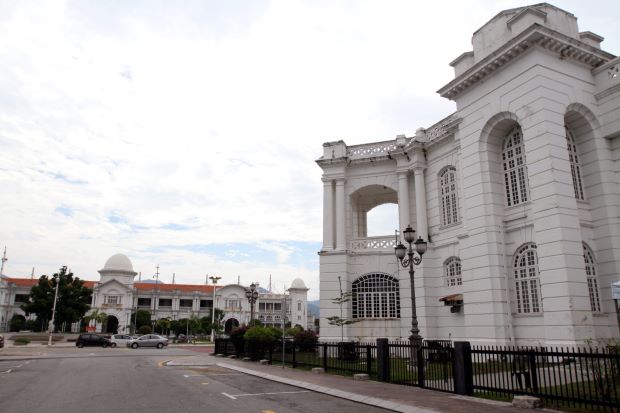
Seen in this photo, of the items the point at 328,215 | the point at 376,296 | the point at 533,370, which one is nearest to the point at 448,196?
the point at 376,296

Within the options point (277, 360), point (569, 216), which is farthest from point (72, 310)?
point (569, 216)

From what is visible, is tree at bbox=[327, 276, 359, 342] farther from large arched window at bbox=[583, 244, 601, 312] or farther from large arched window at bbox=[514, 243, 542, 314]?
large arched window at bbox=[583, 244, 601, 312]

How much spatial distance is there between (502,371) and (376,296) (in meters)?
16.2

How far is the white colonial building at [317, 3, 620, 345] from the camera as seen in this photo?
1650 cm

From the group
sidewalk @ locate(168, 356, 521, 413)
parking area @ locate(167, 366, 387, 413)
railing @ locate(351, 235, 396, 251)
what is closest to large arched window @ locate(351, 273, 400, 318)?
railing @ locate(351, 235, 396, 251)

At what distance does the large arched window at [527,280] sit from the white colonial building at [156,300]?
179 feet

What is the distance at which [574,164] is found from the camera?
18406 millimetres

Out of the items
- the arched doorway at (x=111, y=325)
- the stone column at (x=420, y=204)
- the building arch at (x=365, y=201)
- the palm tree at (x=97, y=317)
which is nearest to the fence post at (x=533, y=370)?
the stone column at (x=420, y=204)

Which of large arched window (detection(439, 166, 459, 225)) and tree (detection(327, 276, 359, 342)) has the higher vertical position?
large arched window (detection(439, 166, 459, 225))

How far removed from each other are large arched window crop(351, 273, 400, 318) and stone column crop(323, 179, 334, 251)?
9.73ft

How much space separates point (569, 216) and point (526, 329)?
5066mm

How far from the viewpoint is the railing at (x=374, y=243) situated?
90.1 ft

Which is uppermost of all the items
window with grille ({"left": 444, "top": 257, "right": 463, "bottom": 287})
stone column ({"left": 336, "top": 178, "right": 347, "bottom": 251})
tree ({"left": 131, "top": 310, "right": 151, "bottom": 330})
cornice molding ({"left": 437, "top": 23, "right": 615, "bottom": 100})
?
cornice molding ({"left": 437, "top": 23, "right": 615, "bottom": 100})

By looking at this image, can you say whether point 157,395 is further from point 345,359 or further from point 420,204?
point 420,204
